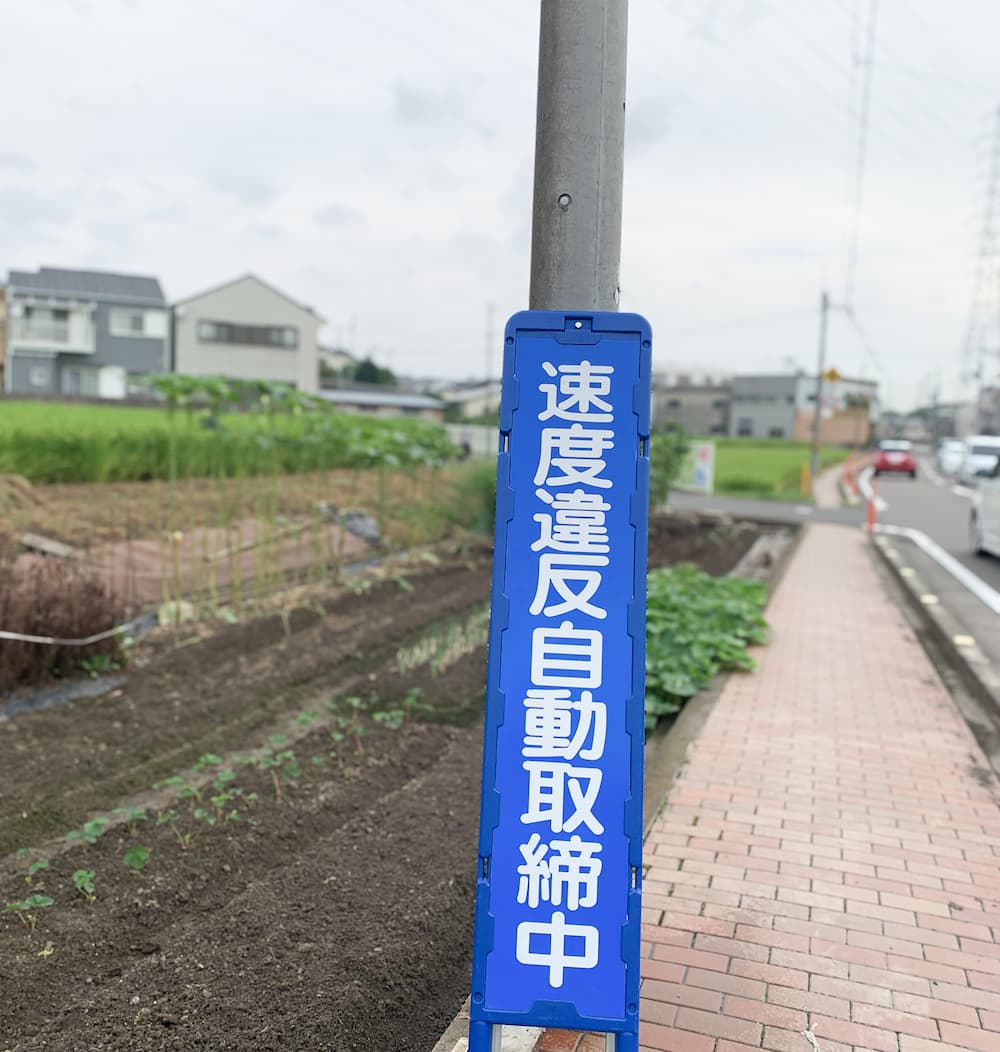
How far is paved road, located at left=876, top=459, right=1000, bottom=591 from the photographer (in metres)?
15.6

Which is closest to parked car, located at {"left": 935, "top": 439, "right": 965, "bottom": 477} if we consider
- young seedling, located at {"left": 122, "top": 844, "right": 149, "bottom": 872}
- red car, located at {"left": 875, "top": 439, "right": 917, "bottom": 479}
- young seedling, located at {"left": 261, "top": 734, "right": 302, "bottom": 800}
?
red car, located at {"left": 875, "top": 439, "right": 917, "bottom": 479}

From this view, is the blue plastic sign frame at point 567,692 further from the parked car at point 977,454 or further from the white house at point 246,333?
the white house at point 246,333

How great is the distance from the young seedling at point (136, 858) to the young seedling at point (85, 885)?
175mm

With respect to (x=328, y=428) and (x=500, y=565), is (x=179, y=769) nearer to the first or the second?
(x=500, y=565)

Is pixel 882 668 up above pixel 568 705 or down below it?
below

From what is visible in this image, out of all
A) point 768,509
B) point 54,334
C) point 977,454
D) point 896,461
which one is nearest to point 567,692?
point 768,509

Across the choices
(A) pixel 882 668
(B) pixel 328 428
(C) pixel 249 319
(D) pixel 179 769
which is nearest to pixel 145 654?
(D) pixel 179 769

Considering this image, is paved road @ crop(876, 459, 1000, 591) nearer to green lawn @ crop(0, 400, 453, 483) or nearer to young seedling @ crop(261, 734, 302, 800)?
green lawn @ crop(0, 400, 453, 483)

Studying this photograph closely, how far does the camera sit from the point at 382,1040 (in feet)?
10.00

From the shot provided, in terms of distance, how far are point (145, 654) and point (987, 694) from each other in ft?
20.3

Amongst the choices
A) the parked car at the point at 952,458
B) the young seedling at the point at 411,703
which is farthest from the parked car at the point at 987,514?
the parked car at the point at 952,458

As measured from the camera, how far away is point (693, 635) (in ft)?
25.8

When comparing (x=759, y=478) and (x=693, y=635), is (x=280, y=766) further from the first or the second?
(x=759, y=478)

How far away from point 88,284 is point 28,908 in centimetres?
4772
